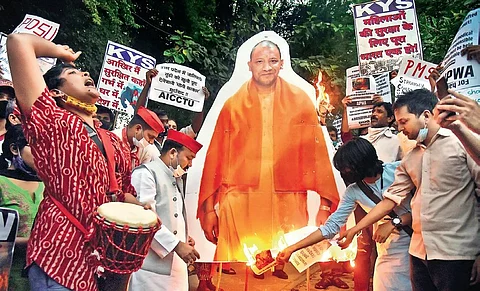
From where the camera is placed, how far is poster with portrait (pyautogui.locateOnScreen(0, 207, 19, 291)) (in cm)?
270

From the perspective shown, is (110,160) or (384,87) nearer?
(110,160)

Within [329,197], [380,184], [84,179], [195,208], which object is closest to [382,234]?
[380,184]

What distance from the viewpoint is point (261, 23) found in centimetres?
710

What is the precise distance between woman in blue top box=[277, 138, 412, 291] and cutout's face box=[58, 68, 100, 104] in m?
2.14

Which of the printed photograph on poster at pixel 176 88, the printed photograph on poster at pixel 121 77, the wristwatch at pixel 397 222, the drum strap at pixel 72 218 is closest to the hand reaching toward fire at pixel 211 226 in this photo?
the printed photograph on poster at pixel 176 88

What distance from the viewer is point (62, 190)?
2240mm

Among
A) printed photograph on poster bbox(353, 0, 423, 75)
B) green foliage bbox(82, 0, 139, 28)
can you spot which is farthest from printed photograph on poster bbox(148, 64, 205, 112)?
green foliage bbox(82, 0, 139, 28)

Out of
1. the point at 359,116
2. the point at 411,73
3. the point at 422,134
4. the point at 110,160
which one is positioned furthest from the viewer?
the point at 359,116

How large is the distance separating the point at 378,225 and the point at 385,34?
2377 millimetres

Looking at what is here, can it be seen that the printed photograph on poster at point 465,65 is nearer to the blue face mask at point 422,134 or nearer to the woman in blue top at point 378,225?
the blue face mask at point 422,134

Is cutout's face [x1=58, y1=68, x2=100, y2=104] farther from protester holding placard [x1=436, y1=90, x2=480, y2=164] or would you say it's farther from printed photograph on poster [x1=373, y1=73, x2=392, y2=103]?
printed photograph on poster [x1=373, y1=73, x2=392, y2=103]

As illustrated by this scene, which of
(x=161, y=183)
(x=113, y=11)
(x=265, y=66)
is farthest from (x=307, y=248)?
(x=113, y=11)

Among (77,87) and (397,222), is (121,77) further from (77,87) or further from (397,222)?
(397,222)

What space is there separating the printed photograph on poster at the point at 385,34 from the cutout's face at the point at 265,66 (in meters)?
1.17
